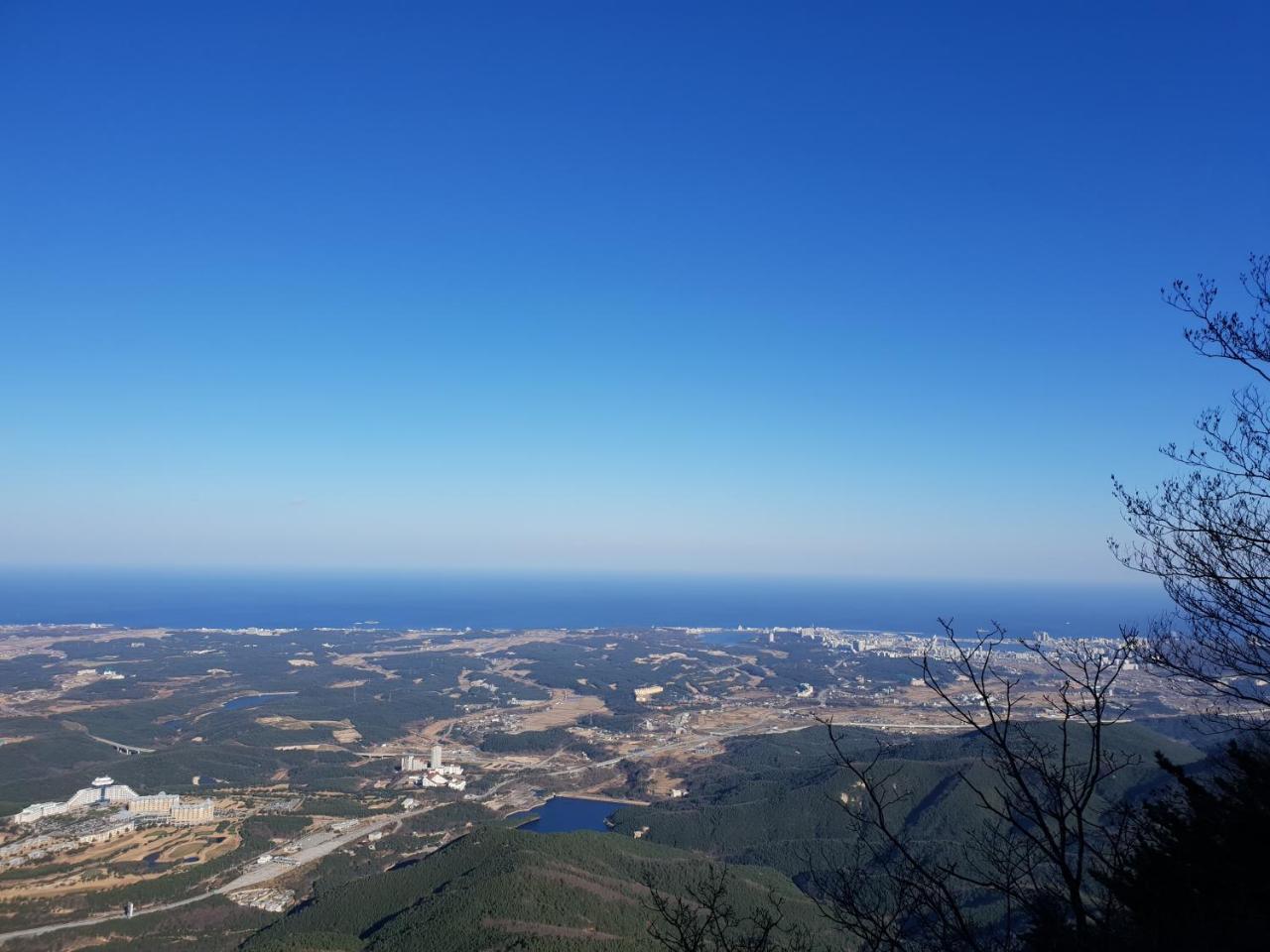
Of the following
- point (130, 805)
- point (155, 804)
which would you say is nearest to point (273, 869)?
point (155, 804)

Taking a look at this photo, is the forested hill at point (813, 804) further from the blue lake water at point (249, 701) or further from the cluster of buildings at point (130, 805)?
the blue lake water at point (249, 701)

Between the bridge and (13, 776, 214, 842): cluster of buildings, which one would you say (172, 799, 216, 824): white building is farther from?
the bridge

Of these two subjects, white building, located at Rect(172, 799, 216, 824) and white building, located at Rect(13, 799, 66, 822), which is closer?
white building, located at Rect(13, 799, 66, 822)

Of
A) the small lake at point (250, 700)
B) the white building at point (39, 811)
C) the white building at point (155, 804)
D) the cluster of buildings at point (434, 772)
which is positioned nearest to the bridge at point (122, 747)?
the small lake at point (250, 700)

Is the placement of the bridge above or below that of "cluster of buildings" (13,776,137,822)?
below

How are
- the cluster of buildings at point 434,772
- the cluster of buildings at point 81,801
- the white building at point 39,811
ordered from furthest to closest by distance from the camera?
1. the cluster of buildings at point 434,772
2. the cluster of buildings at point 81,801
3. the white building at point 39,811

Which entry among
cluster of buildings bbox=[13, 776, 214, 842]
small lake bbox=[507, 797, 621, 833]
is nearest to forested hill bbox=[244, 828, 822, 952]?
small lake bbox=[507, 797, 621, 833]

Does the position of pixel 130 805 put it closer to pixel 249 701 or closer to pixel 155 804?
pixel 155 804
